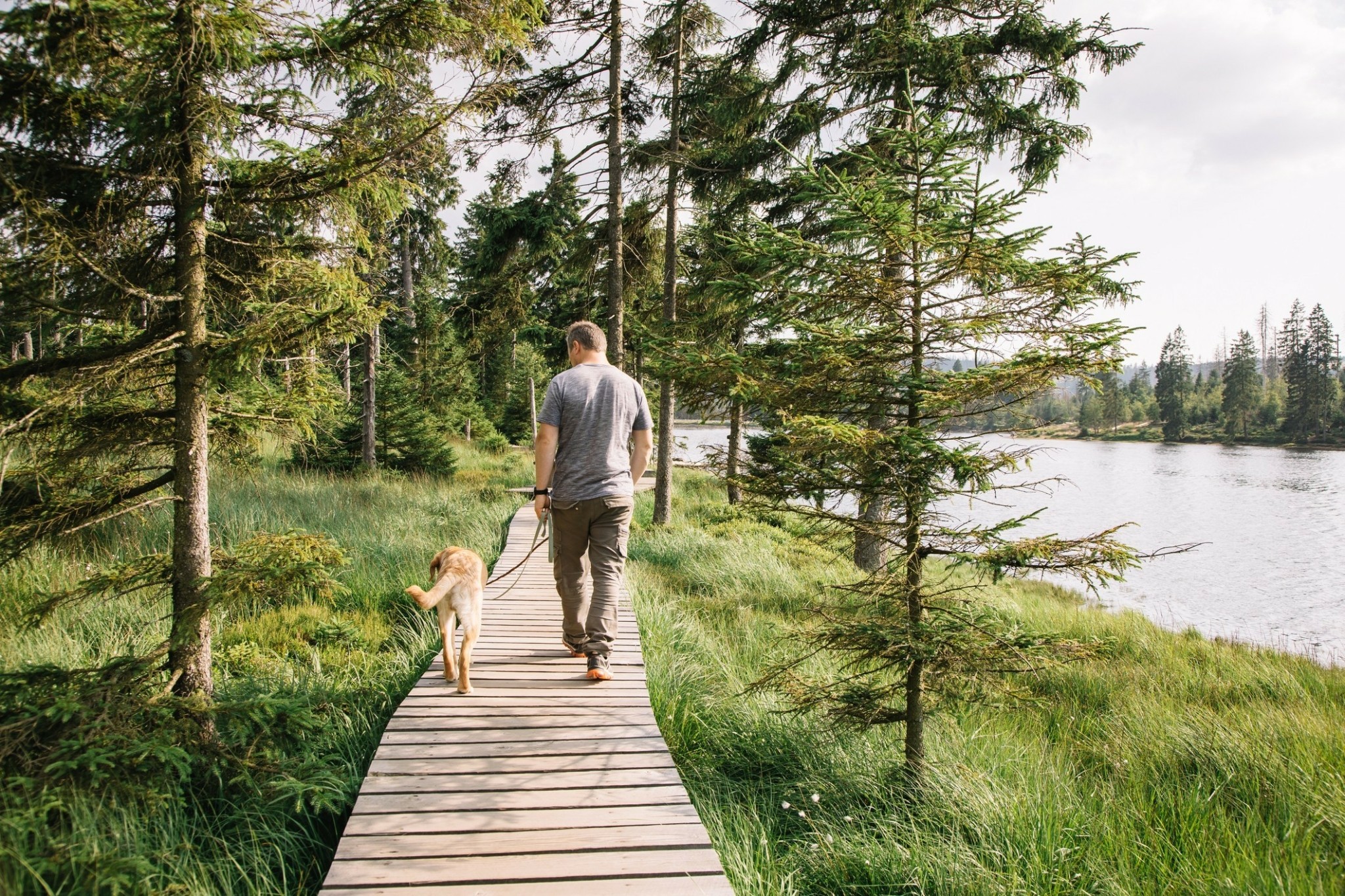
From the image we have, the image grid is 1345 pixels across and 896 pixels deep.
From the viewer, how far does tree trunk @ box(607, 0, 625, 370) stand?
1182 centimetres

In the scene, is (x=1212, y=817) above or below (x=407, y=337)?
below

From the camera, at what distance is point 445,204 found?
55.0 ft

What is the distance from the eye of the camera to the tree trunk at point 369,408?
1691cm

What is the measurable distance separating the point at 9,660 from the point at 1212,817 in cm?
806

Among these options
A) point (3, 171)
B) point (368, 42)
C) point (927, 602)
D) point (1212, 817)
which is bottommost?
point (1212, 817)

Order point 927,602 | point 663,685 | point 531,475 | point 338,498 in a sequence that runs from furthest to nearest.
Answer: point 531,475, point 338,498, point 663,685, point 927,602

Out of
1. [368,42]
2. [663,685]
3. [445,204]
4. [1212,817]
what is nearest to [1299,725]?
[1212,817]

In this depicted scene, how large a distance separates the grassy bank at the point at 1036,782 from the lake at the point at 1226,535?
154 centimetres

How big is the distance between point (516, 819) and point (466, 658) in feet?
→ 5.17

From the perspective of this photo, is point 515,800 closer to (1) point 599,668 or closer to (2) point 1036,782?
(1) point 599,668

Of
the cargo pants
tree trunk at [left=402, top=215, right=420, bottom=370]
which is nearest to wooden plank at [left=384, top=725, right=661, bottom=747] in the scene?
the cargo pants

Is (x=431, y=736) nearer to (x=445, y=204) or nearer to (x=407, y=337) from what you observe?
(x=445, y=204)

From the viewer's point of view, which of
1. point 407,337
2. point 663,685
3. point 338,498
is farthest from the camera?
point 407,337

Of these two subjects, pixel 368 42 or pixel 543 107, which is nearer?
pixel 368 42
